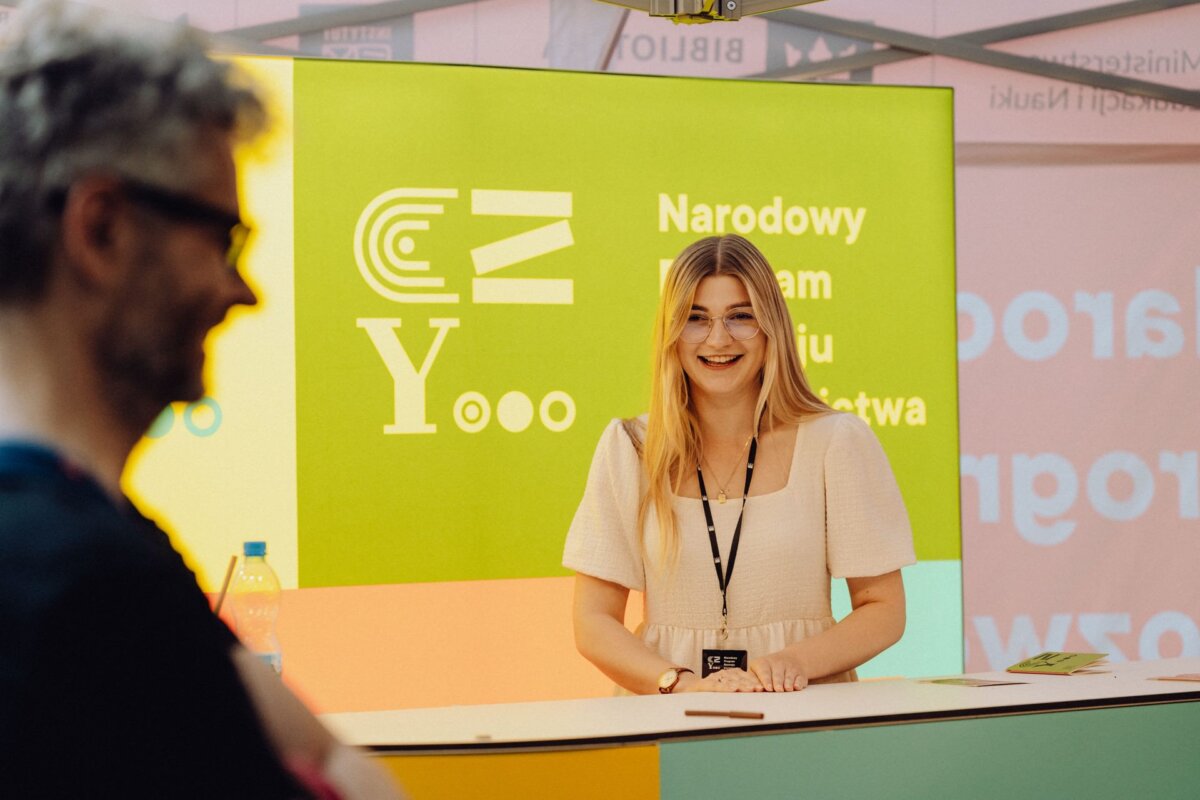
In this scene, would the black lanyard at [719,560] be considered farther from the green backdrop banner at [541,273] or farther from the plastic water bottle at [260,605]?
the plastic water bottle at [260,605]

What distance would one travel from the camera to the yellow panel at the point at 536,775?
157 centimetres

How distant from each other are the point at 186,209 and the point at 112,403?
0.26ft

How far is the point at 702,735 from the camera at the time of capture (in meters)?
1.67

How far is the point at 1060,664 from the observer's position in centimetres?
219

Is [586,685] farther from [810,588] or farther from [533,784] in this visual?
[533,784]

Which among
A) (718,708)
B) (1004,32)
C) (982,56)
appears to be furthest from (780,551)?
(1004,32)

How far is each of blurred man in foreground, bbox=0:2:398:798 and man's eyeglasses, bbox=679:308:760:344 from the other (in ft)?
6.12

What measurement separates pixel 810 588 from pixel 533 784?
2.81 feet

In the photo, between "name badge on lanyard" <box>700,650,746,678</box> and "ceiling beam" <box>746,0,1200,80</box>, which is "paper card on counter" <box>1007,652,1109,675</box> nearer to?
"name badge on lanyard" <box>700,650,746,678</box>

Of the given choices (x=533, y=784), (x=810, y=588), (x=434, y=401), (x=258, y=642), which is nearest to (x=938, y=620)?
(x=810, y=588)

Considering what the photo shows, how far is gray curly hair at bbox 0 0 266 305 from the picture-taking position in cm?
48

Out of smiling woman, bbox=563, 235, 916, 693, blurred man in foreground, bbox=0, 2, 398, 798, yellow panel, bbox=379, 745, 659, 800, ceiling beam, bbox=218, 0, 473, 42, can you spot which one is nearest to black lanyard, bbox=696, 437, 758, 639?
smiling woman, bbox=563, 235, 916, 693

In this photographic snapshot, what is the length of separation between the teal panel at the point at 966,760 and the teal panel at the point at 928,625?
4.69ft

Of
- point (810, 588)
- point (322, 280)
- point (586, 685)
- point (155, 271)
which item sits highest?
point (322, 280)
